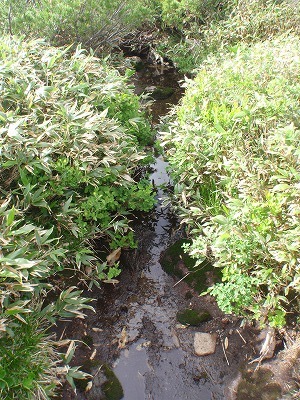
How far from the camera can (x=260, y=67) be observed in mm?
3918

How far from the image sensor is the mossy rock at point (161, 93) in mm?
7156

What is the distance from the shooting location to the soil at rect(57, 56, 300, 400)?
2.73m

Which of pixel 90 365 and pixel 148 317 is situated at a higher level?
pixel 90 365

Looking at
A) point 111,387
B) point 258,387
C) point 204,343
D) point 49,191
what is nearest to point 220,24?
point 49,191

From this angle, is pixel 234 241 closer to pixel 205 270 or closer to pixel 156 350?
pixel 205 270

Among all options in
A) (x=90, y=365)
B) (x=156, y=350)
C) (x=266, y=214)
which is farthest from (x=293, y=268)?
(x=90, y=365)

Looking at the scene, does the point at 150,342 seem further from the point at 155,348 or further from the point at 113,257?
the point at 113,257

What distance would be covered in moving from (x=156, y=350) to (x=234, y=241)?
4.05ft

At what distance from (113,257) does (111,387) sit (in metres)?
1.26

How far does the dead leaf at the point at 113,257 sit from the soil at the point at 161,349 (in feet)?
0.39

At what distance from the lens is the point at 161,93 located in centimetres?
724

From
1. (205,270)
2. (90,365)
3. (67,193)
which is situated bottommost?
(205,270)

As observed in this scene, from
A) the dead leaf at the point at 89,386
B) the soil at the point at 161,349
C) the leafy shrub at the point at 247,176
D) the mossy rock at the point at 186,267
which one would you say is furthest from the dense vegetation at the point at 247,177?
the dead leaf at the point at 89,386

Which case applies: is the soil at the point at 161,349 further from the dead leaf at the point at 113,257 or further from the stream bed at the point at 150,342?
the dead leaf at the point at 113,257
